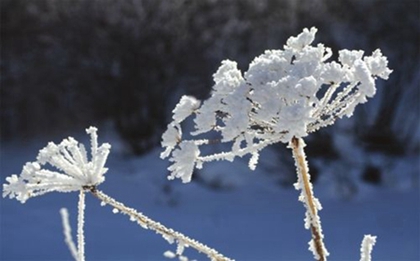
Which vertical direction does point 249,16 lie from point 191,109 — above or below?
above

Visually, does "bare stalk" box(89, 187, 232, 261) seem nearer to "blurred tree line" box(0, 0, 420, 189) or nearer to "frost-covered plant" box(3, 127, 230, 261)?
"frost-covered plant" box(3, 127, 230, 261)

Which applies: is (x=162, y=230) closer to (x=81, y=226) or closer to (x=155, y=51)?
(x=81, y=226)

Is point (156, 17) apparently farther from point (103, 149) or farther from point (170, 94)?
point (103, 149)

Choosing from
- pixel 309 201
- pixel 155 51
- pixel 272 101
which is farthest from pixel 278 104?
pixel 155 51

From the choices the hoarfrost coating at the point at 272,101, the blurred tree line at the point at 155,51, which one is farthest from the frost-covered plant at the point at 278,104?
the blurred tree line at the point at 155,51

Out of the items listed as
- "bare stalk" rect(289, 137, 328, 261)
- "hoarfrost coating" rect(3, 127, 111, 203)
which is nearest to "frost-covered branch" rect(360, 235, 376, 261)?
"bare stalk" rect(289, 137, 328, 261)

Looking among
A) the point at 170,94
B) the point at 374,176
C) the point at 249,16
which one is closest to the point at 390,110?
the point at 374,176

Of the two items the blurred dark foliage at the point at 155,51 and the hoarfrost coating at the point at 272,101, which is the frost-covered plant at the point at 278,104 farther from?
the blurred dark foliage at the point at 155,51
